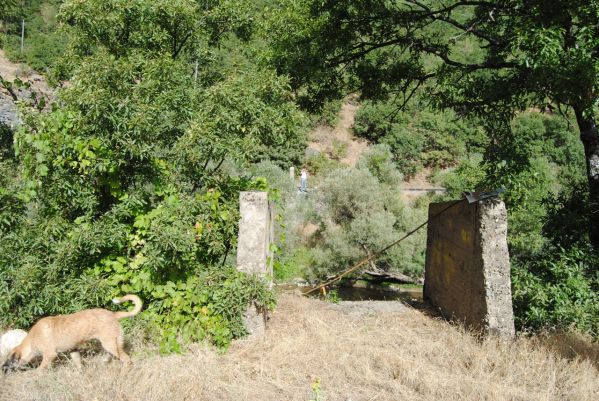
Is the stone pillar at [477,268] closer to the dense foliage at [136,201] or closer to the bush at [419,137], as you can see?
the dense foliage at [136,201]

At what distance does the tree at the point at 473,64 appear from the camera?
5.66 meters

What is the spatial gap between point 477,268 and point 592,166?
111 inches

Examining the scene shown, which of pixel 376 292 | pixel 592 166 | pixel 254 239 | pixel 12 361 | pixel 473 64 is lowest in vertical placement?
pixel 376 292

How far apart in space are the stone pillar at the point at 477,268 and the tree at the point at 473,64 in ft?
5.25

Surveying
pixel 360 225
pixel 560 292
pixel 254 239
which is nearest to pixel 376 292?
pixel 360 225

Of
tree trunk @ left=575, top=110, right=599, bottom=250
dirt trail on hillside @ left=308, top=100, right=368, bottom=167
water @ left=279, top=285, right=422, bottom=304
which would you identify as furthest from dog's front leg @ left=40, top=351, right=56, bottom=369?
dirt trail on hillside @ left=308, top=100, right=368, bottom=167

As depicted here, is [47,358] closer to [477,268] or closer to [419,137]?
[477,268]

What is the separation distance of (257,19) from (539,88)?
529cm

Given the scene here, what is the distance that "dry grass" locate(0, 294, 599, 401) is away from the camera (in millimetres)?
4109

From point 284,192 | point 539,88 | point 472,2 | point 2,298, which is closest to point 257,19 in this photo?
point 472,2

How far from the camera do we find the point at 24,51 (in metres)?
42.7

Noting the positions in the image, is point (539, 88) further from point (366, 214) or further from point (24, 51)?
point (24, 51)

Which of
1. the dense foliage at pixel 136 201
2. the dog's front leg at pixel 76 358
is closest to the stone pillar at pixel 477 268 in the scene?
the dense foliage at pixel 136 201

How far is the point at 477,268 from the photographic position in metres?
5.93
